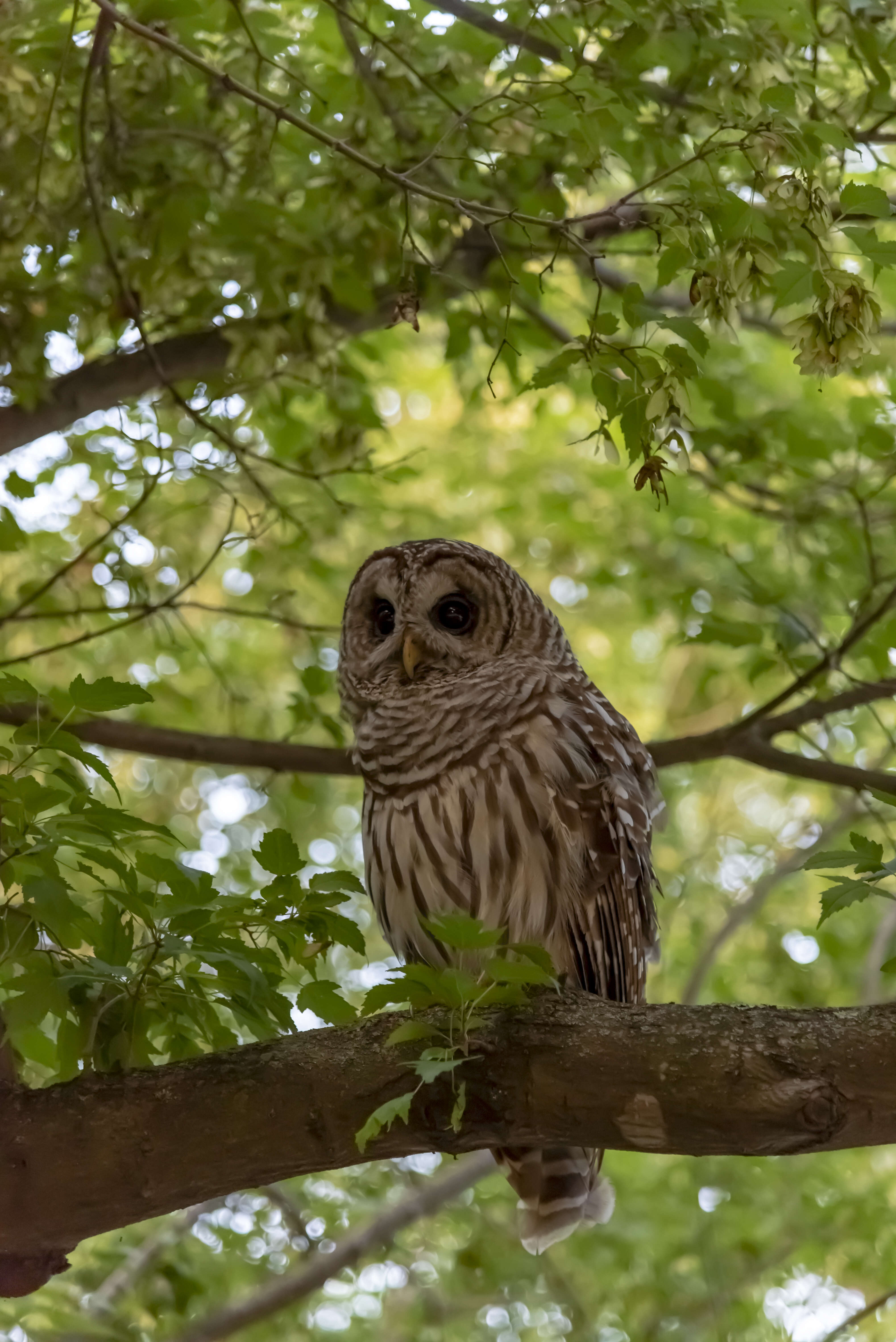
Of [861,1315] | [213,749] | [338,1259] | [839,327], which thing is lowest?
[861,1315]

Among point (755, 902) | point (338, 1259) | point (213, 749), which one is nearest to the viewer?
point (213, 749)

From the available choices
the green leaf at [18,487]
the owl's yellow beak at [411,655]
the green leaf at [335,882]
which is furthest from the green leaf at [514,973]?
the green leaf at [18,487]

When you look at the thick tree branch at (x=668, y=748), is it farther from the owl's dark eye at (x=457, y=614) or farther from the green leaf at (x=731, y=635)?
the owl's dark eye at (x=457, y=614)

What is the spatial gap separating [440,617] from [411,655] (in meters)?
0.22

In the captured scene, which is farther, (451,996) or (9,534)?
(9,534)

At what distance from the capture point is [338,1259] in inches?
194

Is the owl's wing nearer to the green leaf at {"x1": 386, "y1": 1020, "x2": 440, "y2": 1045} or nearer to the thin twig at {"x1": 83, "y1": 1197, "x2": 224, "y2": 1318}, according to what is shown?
the green leaf at {"x1": 386, "y1": 1020, "x2": 440, "y2": 1045}

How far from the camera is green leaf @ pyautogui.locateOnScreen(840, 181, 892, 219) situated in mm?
2277

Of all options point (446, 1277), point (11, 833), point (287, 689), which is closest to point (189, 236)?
point (11, 833)

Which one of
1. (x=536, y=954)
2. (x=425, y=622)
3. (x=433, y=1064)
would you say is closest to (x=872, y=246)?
(x=536, y=954)

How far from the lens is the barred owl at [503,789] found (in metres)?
3.30

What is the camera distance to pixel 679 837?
736cm

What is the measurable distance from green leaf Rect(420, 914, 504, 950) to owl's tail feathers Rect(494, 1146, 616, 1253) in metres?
1.64

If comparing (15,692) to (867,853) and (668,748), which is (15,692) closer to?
(867,853)
